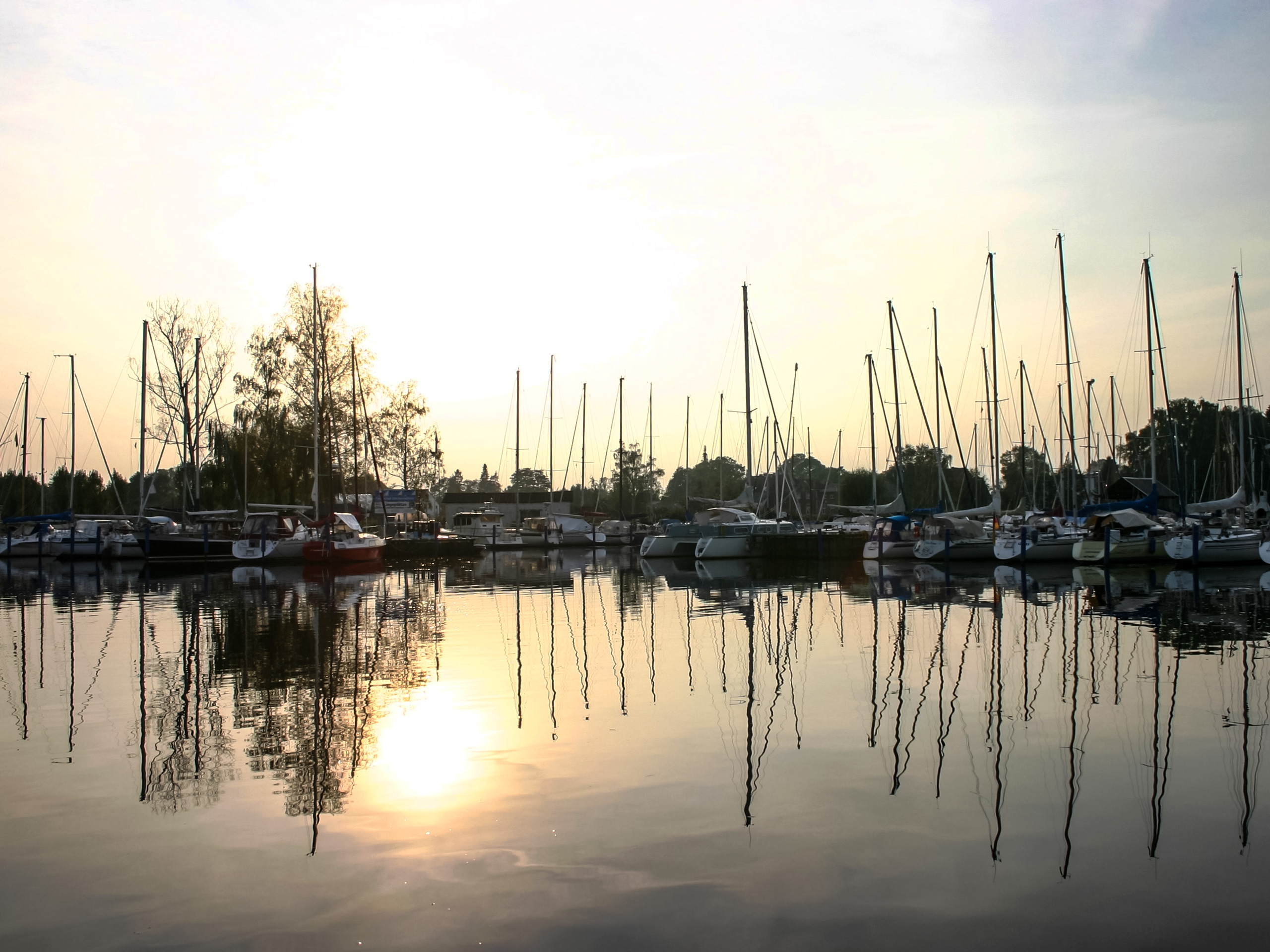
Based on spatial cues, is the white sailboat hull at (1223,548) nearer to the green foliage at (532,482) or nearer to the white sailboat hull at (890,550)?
the white sailboat hull at (890,550)

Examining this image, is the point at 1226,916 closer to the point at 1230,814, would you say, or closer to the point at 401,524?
the point at 1230,814

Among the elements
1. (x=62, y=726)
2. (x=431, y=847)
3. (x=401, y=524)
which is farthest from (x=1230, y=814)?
(x=401, y=524)

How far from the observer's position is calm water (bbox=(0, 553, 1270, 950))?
639cm

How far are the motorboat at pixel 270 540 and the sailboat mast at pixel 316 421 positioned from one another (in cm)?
210

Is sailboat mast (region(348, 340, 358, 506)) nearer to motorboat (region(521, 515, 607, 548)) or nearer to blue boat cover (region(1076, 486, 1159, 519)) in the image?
motorboat (region(521, 515, 607, 548))

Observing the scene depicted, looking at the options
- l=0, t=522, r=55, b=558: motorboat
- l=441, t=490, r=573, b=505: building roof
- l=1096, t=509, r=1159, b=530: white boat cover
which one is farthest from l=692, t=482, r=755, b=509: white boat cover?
l=441, t=490, r=573, b=505: building roof

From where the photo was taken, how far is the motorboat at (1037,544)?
4278 cm

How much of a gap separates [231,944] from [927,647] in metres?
14.1

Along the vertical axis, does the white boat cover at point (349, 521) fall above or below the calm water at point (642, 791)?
above

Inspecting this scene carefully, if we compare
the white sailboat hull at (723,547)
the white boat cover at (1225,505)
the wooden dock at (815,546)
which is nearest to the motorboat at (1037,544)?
the white boat cover at (1225,505)

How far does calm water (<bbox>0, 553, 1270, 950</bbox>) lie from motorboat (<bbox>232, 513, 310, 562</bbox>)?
97.5 feet

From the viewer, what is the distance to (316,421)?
5231 cm

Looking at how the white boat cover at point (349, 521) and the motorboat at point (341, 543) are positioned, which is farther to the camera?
the white boat cover at point (349, 521)

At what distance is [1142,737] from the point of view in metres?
10.9
